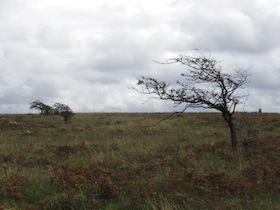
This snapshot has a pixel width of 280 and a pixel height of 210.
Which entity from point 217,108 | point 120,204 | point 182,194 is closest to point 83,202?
point 120,204

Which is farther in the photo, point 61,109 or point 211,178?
point 61,109

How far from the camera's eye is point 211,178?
8133 mm

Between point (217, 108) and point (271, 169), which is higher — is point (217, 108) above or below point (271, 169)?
above

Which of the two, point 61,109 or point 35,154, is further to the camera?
point 61,109

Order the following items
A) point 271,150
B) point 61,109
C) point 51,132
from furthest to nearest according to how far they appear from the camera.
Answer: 1. point 61,109
2. point 51,132
3. point 271,150

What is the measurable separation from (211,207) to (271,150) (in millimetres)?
6964

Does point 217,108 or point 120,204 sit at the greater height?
point 217,108

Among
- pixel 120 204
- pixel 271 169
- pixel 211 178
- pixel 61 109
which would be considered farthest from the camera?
pixel 61 109

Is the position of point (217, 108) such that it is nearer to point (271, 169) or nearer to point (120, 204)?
point (271, 169)

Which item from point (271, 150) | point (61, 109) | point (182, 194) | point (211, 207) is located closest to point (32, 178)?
point (182, 194)

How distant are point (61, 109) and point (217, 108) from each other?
103 feet

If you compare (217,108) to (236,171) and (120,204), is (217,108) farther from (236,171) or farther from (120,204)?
(120,204)

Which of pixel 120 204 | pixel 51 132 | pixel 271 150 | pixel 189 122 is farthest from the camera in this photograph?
pixel 189 122

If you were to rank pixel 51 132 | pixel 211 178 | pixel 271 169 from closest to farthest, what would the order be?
1. pixel 211 178
2. pixel 271 169
3. pixel 51 132
